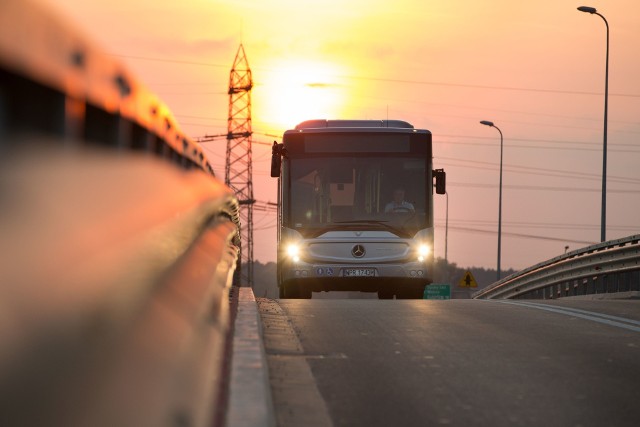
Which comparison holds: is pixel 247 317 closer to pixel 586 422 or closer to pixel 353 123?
pixel 586 422

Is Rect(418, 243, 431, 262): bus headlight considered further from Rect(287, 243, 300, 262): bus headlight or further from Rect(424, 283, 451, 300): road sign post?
Rect(424, 283, 451, 300): road sign post

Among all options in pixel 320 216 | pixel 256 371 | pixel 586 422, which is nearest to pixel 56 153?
pixel 256 371

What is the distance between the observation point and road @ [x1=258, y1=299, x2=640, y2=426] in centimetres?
628

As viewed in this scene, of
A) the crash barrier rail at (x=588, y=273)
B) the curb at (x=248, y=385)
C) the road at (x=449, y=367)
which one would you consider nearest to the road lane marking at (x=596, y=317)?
the road at (x=449, y=367)

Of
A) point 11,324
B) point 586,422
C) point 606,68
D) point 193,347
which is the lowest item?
point 586,422

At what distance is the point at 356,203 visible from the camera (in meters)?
23.0

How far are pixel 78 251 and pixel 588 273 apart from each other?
101ft

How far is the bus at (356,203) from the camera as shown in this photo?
2302 cm

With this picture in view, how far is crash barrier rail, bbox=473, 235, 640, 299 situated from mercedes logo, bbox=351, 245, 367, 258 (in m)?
7.38

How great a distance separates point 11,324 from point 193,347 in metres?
2.99

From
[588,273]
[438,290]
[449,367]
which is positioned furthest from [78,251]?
[438,290]

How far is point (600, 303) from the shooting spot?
15.8m

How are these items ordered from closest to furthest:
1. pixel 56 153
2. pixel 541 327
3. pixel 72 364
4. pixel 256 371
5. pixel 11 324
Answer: pixel 11 324
pixel 72 364
pixel 56 153
pixel 256 371
pixel 541 327

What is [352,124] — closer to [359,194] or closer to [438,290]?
[359,194]
